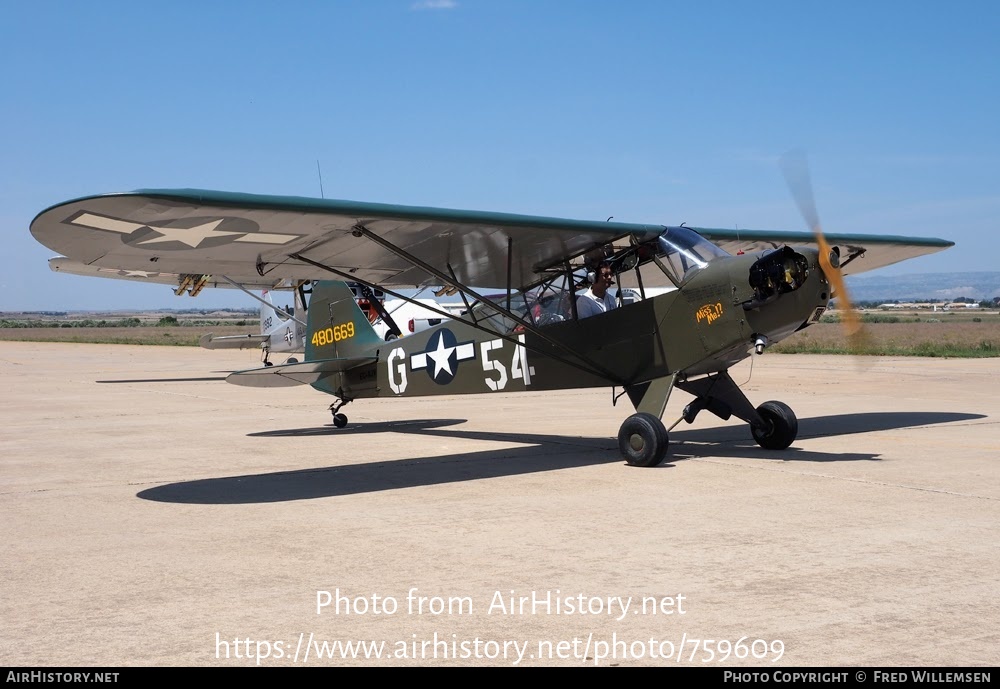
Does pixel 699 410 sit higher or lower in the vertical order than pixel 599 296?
lower

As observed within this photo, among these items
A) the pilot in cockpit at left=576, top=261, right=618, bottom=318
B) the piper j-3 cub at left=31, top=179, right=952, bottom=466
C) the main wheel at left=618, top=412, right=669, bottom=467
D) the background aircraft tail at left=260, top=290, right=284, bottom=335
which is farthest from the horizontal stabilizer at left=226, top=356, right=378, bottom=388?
the background aircraft tail at left=260, top=290, right=284, bottom=335

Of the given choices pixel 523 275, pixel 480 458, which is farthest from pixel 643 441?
pixel 523 275

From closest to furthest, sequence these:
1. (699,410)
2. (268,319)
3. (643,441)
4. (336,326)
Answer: (643,441), (699,410), (336,326), (268,319)

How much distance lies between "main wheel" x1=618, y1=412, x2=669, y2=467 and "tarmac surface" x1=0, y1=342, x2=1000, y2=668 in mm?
281

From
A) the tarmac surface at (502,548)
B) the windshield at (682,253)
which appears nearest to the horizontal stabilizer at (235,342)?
the tarmac surface at (502,548)

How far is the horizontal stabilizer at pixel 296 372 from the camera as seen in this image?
12.1 m

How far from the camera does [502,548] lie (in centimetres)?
578

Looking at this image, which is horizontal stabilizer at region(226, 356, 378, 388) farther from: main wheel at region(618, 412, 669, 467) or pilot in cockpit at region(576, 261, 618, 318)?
main wheel at region(618, 412, 669, 467)

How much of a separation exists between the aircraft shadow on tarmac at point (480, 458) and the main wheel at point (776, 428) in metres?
0.14

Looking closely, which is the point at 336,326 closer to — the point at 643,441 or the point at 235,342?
the point at 643,441

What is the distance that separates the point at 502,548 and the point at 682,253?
4.83 meters

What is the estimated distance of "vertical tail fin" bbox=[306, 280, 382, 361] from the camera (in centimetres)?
1307

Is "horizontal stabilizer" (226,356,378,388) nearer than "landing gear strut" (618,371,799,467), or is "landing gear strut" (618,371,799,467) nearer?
"landing gear strut" (618,371,799,467)
